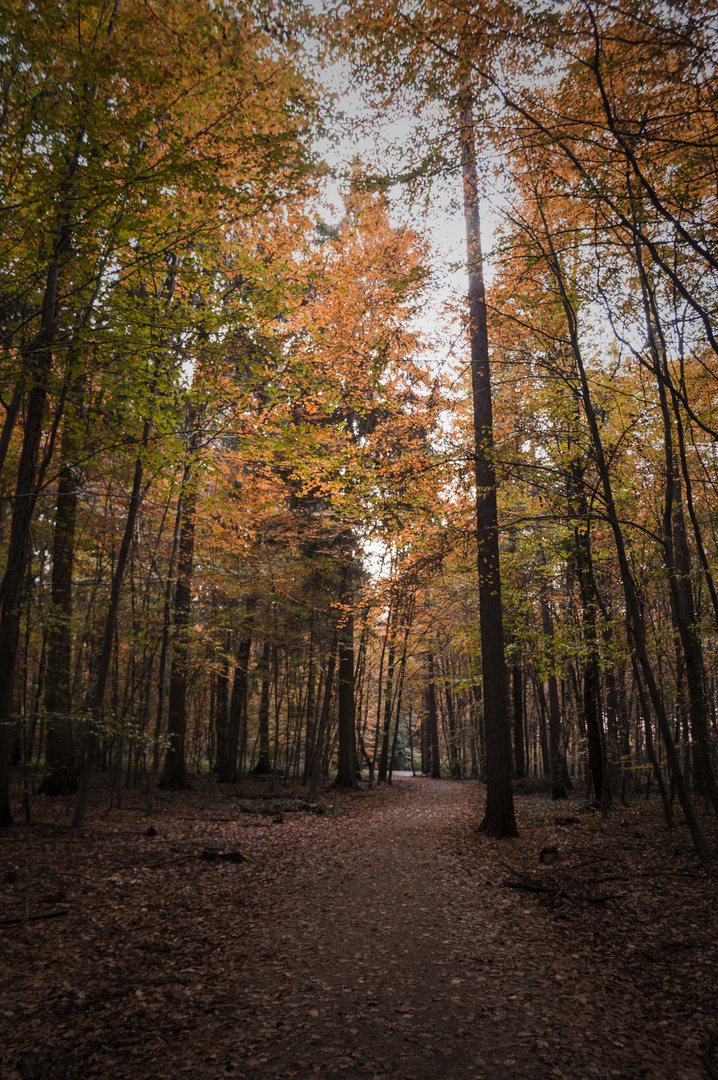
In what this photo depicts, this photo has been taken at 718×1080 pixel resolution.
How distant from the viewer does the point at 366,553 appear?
16.0m

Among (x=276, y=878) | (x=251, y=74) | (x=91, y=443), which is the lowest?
(x=276, y=878)

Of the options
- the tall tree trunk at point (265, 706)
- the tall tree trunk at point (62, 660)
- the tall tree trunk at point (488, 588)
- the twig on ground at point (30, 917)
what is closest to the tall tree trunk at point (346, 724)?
the tall tree trunk at point (265, 706)

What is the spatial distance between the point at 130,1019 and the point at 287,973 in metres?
1.27

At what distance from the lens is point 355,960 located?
4.51 metres

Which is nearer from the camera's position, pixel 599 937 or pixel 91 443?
pixel 599 937

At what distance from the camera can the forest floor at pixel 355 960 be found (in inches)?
127

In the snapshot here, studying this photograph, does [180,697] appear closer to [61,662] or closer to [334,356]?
[61,662]

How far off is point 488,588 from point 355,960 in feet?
21.1

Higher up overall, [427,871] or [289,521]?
Result: [289,521]

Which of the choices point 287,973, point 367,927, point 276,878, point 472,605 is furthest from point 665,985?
point 472,605

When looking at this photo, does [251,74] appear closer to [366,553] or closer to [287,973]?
[287,973]

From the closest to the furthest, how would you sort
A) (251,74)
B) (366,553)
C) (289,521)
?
(251,74), (289,521), (366,553)

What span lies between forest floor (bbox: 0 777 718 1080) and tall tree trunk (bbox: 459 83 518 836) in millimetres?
1055

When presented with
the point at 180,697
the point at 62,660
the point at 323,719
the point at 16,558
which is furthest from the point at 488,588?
the point at 180,697
